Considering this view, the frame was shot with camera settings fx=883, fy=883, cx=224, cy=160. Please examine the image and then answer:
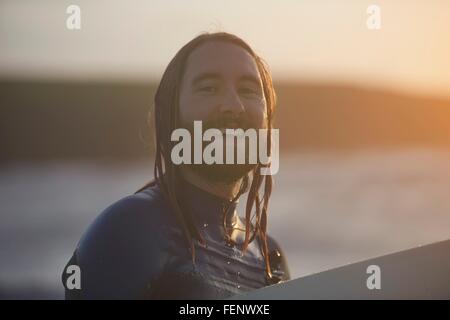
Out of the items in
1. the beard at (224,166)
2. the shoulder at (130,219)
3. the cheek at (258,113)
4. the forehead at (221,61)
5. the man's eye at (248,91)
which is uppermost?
the forehead at (221,61)

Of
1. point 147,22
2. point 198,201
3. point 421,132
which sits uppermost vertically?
point 147,22

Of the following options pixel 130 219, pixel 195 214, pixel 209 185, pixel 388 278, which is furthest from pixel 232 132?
pixel 388 278

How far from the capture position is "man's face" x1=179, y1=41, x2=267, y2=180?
310 cm

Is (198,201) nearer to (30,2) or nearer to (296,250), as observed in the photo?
(296,250)

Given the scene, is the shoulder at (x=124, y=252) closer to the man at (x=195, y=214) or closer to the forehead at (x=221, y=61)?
the man at (x=195, y=214)

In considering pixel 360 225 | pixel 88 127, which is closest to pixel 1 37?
pixel 88 127

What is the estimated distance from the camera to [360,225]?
3.22 m

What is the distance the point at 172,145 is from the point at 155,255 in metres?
0.40

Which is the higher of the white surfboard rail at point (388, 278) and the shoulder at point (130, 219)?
the shoulder at point (130, 219)

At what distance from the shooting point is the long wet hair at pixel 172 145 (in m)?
3.11

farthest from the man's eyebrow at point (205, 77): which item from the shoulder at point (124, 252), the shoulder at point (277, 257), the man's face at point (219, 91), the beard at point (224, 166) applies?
the shoulder at point (277, 257)

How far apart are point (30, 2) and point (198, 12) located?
0.60 meters

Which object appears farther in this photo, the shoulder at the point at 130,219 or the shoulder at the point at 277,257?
the shoulder at the point at 277,257

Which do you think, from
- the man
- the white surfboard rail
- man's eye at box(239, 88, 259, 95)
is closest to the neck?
the man
